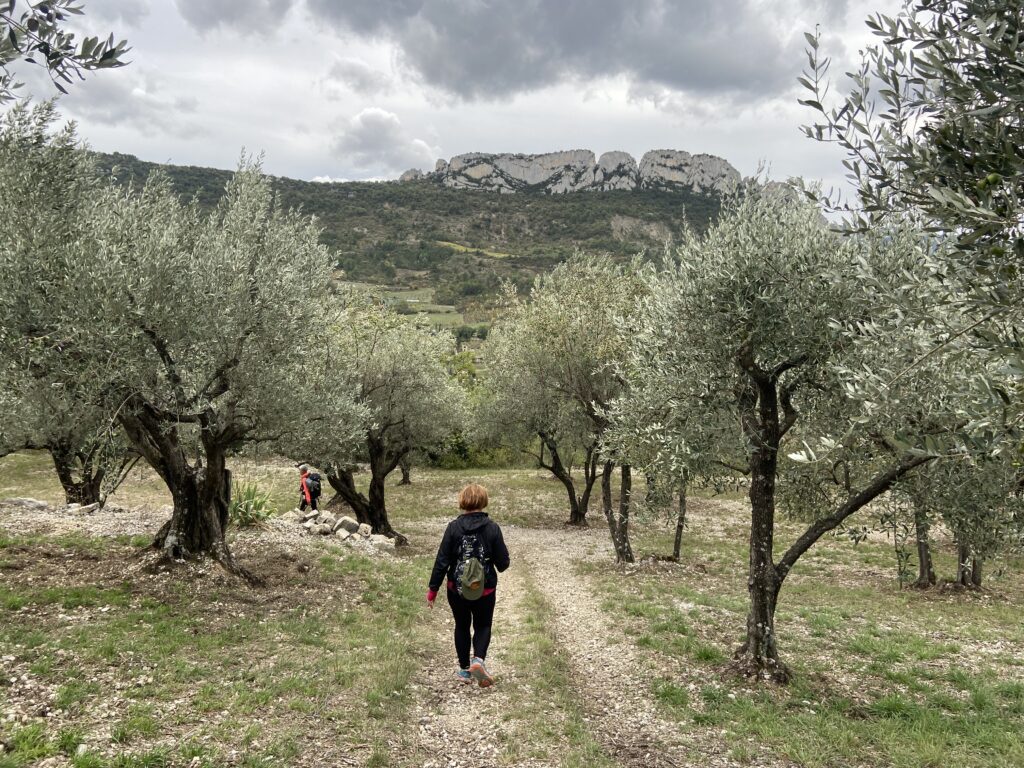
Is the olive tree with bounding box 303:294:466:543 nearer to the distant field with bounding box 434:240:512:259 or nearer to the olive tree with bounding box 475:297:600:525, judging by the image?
the olive tree with bounding box 475:297:600:525

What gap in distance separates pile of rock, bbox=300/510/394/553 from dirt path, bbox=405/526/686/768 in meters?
8.79

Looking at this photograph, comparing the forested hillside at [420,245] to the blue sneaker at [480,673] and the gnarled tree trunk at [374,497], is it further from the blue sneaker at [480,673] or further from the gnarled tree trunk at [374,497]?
the blue sneaker at [480,673]

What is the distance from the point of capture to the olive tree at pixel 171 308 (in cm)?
1080

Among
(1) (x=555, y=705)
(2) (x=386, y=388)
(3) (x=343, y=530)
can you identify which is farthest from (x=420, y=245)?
(1) (x=555, y=705)

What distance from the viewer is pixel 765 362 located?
418 inches

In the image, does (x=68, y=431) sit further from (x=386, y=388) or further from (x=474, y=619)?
(x=474, y=619)

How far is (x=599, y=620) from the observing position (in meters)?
15.6

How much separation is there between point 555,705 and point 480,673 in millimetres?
1415

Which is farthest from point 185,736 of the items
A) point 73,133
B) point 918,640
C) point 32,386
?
point 918,640

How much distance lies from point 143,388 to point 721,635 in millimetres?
15002

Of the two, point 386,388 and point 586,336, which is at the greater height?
point 586,336

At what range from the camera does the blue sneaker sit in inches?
386

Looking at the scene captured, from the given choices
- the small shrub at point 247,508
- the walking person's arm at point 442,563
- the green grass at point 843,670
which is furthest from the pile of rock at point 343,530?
the walking person's arm at point 442,563

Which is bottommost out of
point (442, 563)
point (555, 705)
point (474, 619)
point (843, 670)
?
point (843, 670)
